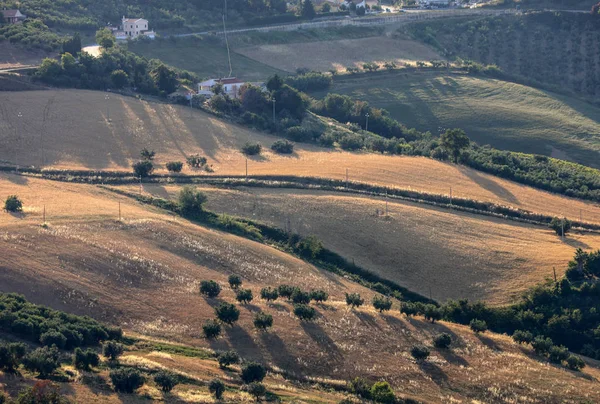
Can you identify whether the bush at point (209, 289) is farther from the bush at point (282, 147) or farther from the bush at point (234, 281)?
the bush at point (282, 147)

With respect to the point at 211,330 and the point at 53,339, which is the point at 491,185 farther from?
the point at 53,339

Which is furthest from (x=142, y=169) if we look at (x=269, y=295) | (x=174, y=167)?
(x=269, y=295)

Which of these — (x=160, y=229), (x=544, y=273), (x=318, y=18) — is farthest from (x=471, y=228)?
(x=318, y=18)

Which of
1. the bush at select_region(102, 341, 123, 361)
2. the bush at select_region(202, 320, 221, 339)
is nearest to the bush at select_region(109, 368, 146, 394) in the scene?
the bush at select_region(102, 341, 123, 361)

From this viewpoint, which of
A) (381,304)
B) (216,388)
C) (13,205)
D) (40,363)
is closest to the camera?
(40,363)

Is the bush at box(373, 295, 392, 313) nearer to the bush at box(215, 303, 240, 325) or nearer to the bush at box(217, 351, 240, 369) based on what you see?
the bush at box(215, 303, 240, 325)

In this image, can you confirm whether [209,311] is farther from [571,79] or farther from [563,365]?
[571,79]

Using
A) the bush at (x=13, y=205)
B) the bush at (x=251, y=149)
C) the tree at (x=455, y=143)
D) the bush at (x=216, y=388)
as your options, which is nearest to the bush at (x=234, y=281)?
the bush at (x=216, y=388)
